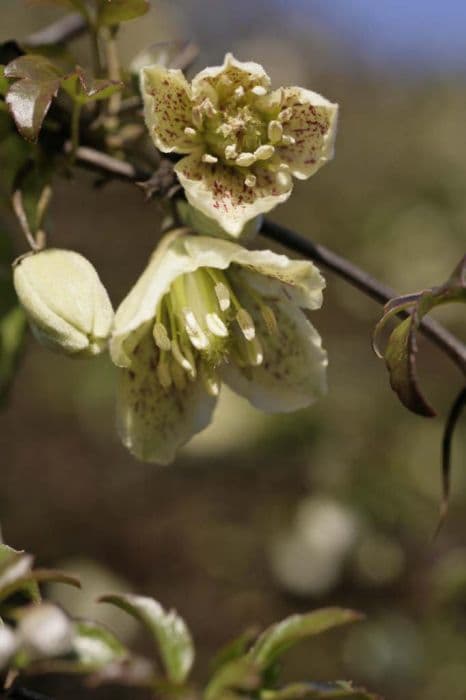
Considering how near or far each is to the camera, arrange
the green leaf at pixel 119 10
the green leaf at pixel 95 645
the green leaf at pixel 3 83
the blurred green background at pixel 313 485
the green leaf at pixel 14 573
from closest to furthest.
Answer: the green leaf at pixel 14 573 → the green leaf at pixel 95 645 → the green leaf at pixel 3 83 → the green leaf at pixel 119 10 → the blurred green background at pixel 313 485

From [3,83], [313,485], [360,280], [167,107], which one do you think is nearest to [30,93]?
[3,83]

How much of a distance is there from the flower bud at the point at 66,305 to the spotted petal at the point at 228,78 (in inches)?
8.5

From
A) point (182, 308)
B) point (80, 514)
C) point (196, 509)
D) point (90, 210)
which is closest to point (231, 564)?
point (196, 509)

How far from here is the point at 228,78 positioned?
36.7 inches

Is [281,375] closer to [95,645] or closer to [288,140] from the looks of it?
[288,140]

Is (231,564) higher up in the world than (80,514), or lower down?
higher up

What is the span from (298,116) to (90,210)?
3517mm

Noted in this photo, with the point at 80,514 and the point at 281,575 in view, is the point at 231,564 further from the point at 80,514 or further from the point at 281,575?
the point at 80,514

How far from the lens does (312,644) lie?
230 cm

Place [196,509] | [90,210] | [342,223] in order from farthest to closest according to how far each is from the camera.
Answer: [90,210], [342,223], [196,509]

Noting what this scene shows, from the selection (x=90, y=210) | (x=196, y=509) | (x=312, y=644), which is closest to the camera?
(x=312, y=644)

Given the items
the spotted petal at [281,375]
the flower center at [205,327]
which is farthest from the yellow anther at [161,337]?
the spotted petal at [281,375]

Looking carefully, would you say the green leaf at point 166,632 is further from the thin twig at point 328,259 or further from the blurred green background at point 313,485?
the blurred green background at point 313,485

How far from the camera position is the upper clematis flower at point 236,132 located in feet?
2.91
